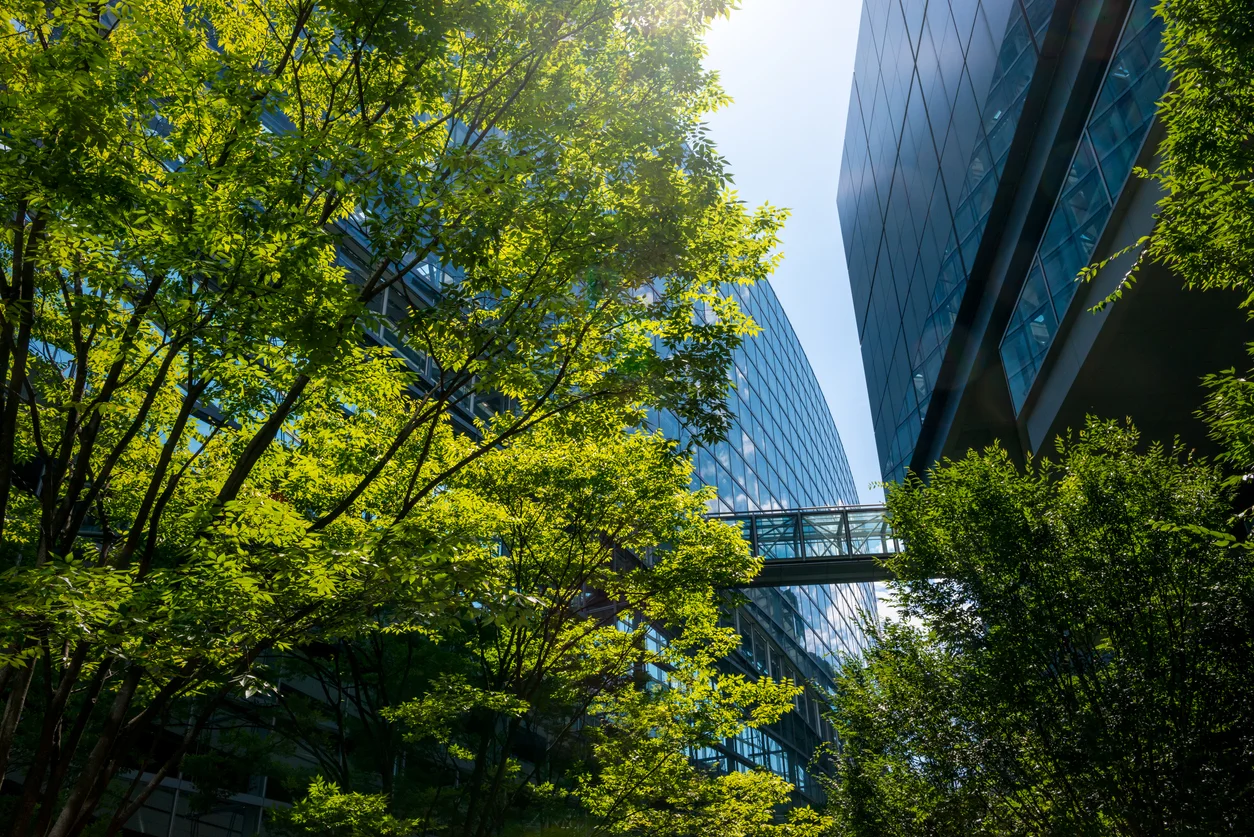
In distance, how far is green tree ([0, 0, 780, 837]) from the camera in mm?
6562

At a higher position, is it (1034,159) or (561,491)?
(1034,159)

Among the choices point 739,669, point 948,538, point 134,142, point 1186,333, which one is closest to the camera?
point 134,142

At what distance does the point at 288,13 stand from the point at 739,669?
129 feet

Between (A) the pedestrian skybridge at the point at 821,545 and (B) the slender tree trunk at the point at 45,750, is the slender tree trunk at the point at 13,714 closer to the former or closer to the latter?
(B) the slender tree trunk at the point at 45,750

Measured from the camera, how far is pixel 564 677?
57.8ft

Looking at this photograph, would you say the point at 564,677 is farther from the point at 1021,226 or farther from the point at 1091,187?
the point at 1021,226

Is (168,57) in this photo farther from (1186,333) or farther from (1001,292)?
(1001,292)

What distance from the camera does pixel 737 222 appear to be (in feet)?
30.9

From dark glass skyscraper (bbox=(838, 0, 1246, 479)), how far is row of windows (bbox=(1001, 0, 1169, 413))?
5 cm

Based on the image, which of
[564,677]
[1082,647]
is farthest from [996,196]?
[564,677]

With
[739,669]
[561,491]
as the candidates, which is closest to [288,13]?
[561,491]

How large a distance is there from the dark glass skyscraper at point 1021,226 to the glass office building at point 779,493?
14942 millimetres

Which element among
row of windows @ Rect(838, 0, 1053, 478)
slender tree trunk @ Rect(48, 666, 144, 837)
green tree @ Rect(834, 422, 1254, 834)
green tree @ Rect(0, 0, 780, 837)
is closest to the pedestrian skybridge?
row of windows @ Rect(838, 0, 1053, 478)

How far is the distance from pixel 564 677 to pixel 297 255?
41.8 feet
